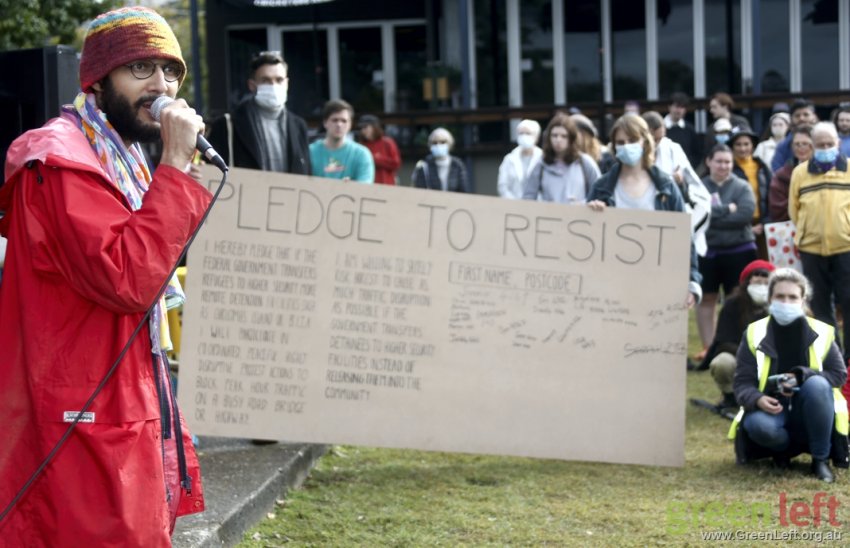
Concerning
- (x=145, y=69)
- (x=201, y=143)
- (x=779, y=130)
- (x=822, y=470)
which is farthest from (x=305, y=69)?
(x=201, y=143)

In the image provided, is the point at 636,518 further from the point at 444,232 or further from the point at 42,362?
the point at 42,362

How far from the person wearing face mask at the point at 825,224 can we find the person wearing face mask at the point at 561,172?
1.61 meters

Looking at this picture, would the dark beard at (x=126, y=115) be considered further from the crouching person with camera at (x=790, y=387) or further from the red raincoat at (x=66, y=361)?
the crouching person with camera at (x=790, y=387)

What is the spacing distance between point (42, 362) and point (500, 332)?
423 cm

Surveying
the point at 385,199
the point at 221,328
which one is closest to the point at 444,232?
the point at 385,199

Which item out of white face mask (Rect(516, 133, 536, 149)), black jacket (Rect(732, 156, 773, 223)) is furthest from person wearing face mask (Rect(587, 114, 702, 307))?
black jacket (Rect(732, 156, 773, 223))

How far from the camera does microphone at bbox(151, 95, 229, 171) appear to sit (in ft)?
9.45

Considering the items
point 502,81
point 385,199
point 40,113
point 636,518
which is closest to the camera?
point 40,113

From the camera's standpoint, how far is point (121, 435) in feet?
9.32

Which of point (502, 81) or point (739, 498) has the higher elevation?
point (502, 81)

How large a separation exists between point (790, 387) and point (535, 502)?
1622mm

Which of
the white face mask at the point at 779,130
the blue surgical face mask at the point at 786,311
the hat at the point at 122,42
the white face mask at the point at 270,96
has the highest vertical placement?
the white face mask at the point at 779,130

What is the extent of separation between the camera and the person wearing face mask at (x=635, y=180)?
7715 millimetres

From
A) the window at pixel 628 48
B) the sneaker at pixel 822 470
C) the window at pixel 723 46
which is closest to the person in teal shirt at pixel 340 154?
the sneaker at pixel 822 470
